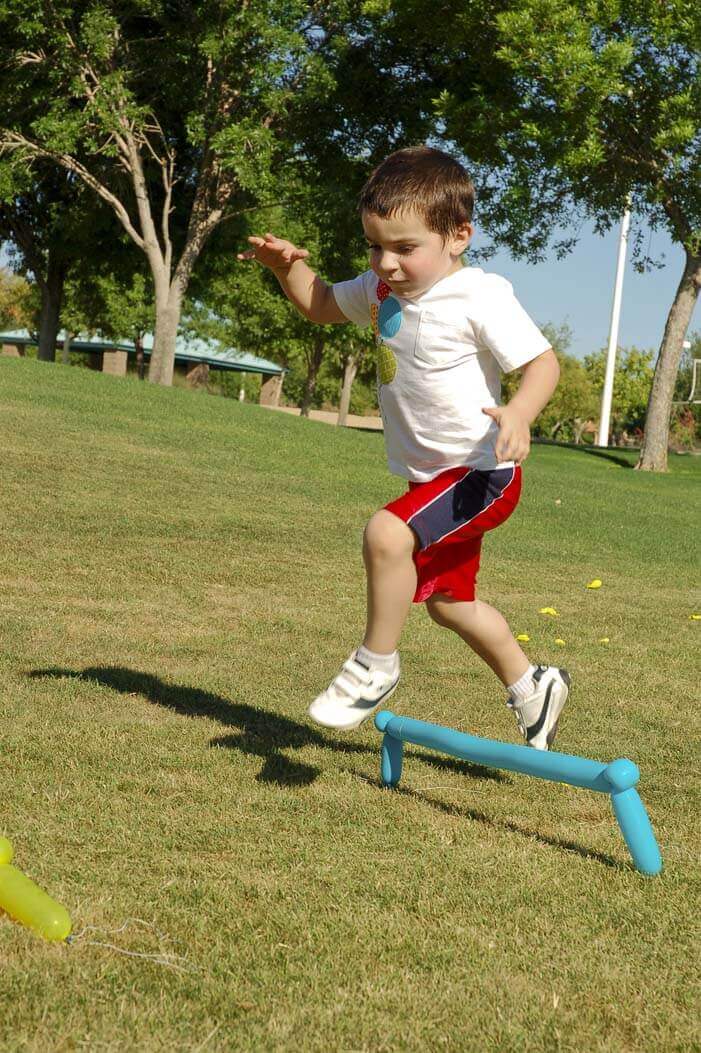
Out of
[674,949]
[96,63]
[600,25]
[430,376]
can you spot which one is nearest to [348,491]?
[430,376]

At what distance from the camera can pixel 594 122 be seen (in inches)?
933

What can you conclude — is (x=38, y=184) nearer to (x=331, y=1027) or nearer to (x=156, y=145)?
(x=156, y=145)

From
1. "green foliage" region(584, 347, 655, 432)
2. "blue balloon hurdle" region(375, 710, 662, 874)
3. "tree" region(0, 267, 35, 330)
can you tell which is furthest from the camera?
"green foliage" region(584, 347, 655, 432)

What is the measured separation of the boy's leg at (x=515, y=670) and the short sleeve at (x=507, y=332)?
87cm

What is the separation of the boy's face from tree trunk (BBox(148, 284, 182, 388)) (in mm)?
24977

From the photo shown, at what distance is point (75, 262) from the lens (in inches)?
1294

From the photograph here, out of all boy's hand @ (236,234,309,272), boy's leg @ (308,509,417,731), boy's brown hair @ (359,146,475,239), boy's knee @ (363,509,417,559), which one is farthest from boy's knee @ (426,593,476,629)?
boy's hand @ (236,234,309,272)

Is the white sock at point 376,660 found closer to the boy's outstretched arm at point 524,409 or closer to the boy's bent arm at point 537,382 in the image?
the boy's outstretched arm at point 524,409

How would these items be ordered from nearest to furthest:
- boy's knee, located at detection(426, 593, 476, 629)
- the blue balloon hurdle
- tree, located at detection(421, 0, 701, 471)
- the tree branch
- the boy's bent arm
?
Result: the blue balloon hurdle → the boy's bent arm → boy's knee, located at detection(426, 593, 476, 629) → tree, located at detection(421, 0, 701, 471) → the tree branch

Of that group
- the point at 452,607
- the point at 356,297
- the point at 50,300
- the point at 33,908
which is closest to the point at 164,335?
the point at 50,300

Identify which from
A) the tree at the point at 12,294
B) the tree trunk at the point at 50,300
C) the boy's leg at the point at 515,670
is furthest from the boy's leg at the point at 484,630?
the tree at the point at 12,294

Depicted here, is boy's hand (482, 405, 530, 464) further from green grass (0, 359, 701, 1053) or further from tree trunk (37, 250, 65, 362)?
tree trunk (37, 250, 65, 362)

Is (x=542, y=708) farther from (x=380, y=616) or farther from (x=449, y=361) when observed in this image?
(x=449, y=361)

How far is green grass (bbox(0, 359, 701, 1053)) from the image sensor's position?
2.45 metres
